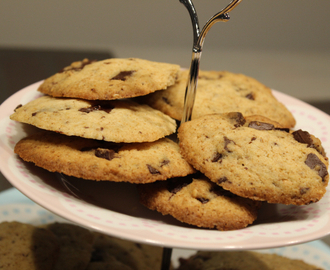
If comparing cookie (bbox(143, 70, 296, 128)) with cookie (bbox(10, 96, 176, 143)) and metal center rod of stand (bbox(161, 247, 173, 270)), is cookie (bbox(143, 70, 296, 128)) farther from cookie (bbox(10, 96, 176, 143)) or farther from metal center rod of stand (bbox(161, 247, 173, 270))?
metal center rod of stand (bbox(161, 247, 173, 270))

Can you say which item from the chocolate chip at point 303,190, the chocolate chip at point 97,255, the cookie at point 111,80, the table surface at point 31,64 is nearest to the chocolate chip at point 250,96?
the cookie at point 111,80

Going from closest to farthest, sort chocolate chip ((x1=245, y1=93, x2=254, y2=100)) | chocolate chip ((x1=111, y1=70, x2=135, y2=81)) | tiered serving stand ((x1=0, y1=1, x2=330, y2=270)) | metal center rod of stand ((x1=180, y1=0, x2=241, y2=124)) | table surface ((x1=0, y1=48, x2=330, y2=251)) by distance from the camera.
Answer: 1. tiered serving stand ((x1=0, y1=1, x2=330, y2=270))
2. metal center rod of stand ((x1=180, y1=0, x2=241, y2=124))
3. chocolate chip ((x1=111, y1=70, x2=135, y2=81))
4. chocolate chip ((x1=245, y1=93, x2=254, y2=100))
5. table surface ((x1=0, y1=48, x2=330, y2=251))

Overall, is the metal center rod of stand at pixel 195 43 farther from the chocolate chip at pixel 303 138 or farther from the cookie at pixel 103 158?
the chocolate chip at pixel 303 138

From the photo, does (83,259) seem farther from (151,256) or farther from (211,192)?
(211,192)

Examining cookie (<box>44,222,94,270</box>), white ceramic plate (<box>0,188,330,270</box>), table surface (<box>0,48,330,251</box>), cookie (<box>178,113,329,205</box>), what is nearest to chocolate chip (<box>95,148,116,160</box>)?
cookie (<box>178,113,329,205</box>)

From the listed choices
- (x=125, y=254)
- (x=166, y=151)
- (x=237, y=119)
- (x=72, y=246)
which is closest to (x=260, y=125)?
(x=237, y=119)

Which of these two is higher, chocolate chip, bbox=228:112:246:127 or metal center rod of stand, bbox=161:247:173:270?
chocolate chip, bbox=228:112:246:127
